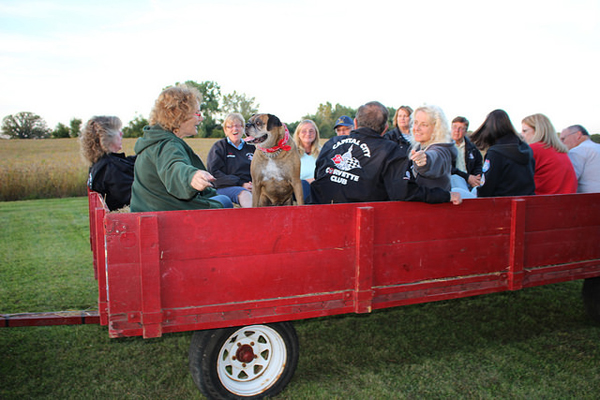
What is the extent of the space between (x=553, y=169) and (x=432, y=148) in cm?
192

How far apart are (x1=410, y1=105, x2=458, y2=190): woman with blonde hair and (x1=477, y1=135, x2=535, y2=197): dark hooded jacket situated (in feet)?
2.03

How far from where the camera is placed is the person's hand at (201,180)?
2.22 metres

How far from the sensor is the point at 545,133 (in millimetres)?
4398

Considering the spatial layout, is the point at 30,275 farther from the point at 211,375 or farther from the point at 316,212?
the point at 316,212

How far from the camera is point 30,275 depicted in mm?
5727

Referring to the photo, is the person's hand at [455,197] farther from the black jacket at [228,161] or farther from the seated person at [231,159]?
the black jacket at [228,161]

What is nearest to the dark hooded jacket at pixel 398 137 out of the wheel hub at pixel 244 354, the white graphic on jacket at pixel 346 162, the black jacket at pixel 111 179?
the white graphic on jacket at pixel 346 162

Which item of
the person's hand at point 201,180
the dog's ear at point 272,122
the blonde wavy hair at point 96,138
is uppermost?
the dog's ear at point 272,122

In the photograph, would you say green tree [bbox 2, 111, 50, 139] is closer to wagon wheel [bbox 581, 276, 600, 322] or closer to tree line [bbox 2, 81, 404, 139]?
tree line [bbox 2, 81, 404, 139]

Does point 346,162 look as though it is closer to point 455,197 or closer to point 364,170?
point 364,170

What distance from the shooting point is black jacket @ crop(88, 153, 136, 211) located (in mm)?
4043

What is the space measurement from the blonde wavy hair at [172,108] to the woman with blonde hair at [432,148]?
1548mm

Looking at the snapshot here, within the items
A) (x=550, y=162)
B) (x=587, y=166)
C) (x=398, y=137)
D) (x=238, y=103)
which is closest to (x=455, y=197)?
(x=550, y=162)

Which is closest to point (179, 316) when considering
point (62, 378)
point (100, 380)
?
point (100, 380)
